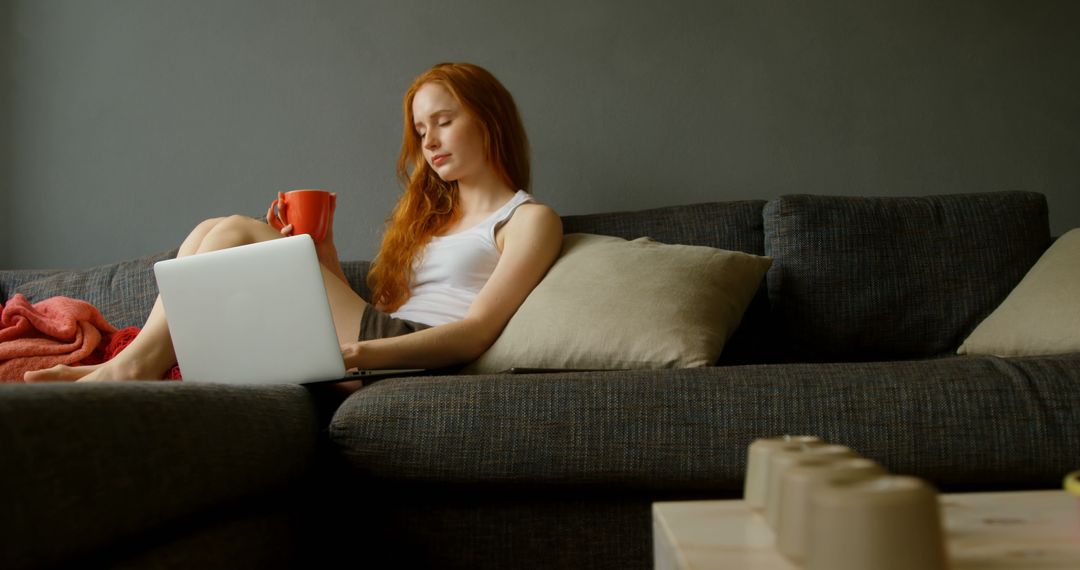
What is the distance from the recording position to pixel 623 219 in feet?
6.98

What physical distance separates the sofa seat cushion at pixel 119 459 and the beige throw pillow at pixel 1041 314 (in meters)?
1.37

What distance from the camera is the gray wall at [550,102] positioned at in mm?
2406

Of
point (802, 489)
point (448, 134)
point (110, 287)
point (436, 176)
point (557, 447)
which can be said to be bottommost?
point (557, 447)

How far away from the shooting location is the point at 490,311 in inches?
68.2

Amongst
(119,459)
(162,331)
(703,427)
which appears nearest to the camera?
(119,459)

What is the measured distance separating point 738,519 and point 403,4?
2123mm

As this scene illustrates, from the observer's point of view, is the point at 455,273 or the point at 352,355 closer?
the point at 352,355

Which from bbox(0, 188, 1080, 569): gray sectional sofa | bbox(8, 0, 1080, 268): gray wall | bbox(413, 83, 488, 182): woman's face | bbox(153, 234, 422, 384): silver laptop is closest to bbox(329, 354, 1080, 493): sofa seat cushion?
bbox(0, 188, 1080, 569): gray sectional sofa

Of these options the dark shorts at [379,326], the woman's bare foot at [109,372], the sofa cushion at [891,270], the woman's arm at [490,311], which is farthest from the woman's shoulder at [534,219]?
the woman's bare foot at [109,372]

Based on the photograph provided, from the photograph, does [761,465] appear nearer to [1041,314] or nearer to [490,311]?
[490,311]

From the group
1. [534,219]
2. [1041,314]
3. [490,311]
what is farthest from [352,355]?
[1041,314]

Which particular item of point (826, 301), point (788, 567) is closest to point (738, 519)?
point (788, 567)

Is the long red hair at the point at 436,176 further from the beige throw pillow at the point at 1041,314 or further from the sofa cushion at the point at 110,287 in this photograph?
the beige throw pillow at the point at 1041,314

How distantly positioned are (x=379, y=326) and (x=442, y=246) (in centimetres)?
37
